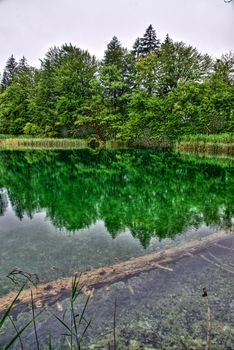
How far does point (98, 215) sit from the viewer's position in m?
4.96

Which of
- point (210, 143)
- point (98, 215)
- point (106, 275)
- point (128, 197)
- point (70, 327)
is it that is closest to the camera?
point (70, 327)

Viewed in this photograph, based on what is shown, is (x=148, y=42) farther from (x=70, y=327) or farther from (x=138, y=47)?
(x=70, y=327)

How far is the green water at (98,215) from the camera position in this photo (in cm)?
330

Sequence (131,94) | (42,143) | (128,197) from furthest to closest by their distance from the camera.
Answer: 1. (131,94)
2. (42,143)
3. (128,197)

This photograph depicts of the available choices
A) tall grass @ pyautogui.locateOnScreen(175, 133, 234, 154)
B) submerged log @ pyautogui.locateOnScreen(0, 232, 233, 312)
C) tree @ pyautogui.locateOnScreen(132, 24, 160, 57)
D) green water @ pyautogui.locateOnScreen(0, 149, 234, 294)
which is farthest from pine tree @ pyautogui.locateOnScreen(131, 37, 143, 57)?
submerged log @ pyautogui.locateOnScreen(0, 232, 233, 312)

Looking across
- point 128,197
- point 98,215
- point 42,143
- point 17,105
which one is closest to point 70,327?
point 98,215

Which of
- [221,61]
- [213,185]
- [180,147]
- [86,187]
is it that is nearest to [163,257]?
[86,187]

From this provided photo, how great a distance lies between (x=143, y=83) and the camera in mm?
23594

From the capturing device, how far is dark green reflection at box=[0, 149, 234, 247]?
4.59 m

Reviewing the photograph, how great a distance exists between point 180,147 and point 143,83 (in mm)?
7083

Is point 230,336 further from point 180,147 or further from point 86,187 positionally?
point 180,147

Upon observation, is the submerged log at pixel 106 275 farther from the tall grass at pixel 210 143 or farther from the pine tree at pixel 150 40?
the pine tree at pixel 150 40

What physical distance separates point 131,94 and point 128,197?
19.4m

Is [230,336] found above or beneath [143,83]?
beneath
